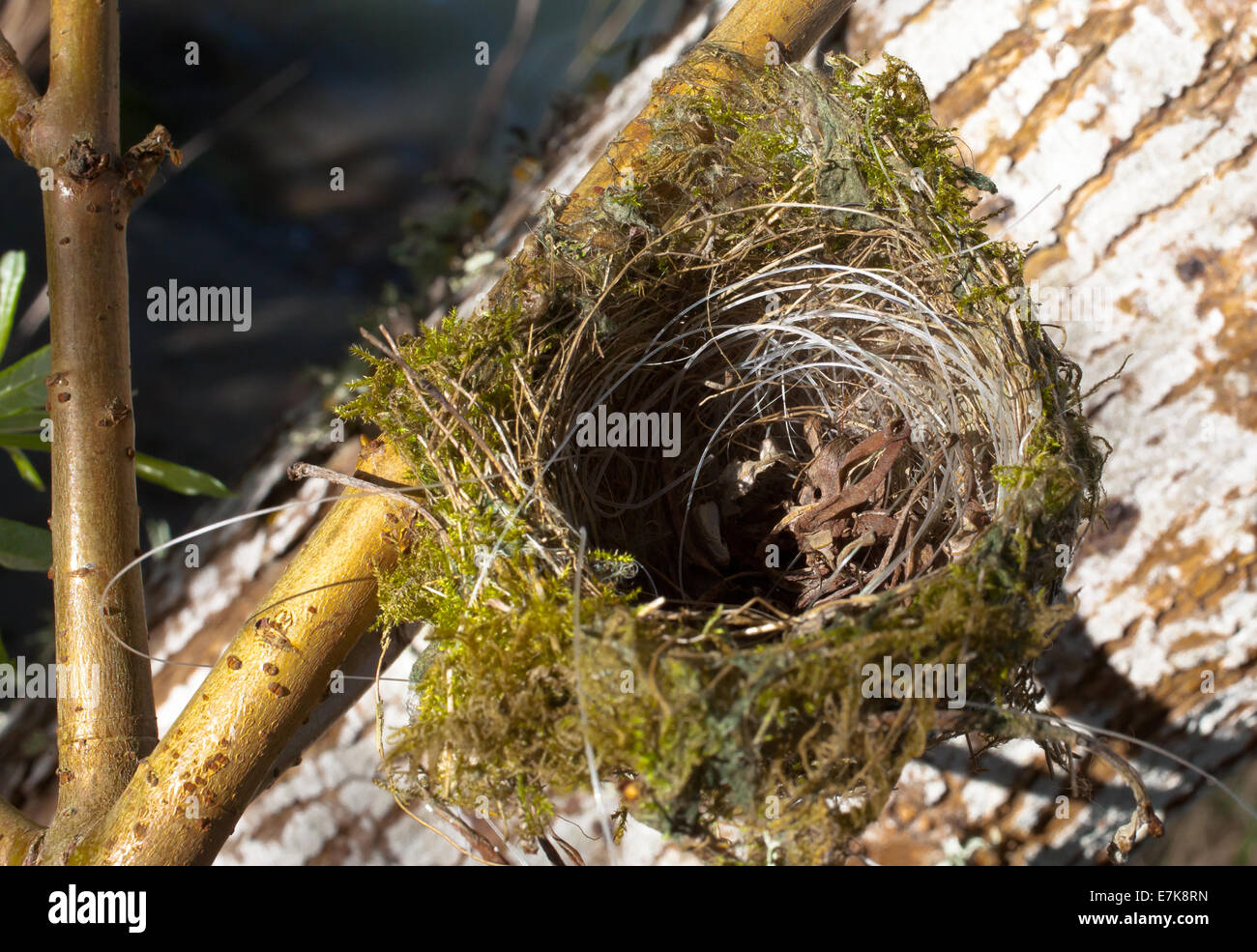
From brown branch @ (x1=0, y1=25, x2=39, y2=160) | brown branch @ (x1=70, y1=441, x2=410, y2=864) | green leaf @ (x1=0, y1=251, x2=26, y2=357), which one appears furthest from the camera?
green leaf @ (x1=0, y1=251, x2=26, y2=357)

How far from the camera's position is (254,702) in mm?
967

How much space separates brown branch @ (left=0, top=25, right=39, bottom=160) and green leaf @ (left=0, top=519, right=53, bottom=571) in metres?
0.68

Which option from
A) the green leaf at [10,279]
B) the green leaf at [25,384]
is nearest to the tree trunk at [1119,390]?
the green leaf at [25,384]

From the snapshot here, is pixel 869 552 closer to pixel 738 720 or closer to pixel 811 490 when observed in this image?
pixel 811 490

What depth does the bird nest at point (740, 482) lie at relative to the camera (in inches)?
29.9

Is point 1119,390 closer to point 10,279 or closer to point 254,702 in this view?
point 254,702

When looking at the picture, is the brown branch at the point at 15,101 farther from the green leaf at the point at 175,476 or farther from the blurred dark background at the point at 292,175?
the blurred dark background at the point at 292,175

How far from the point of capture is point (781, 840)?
0.78 meters

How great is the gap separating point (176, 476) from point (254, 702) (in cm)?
82

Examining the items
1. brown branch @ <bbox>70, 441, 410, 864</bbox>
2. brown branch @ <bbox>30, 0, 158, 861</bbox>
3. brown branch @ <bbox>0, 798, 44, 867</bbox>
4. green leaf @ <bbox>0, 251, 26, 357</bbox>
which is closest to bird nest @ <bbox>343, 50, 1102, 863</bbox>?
brown branch @ <bbox>70, 441, 410, 864</bbox>

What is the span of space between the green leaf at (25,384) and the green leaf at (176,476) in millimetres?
197

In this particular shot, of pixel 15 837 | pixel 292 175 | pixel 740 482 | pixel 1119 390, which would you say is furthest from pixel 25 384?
pixel 1119 390

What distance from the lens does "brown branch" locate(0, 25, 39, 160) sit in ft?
3.48

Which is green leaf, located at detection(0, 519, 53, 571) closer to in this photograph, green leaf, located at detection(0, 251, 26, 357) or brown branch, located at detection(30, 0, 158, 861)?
green leaf, located at detection(0, 251, 26, 357)
